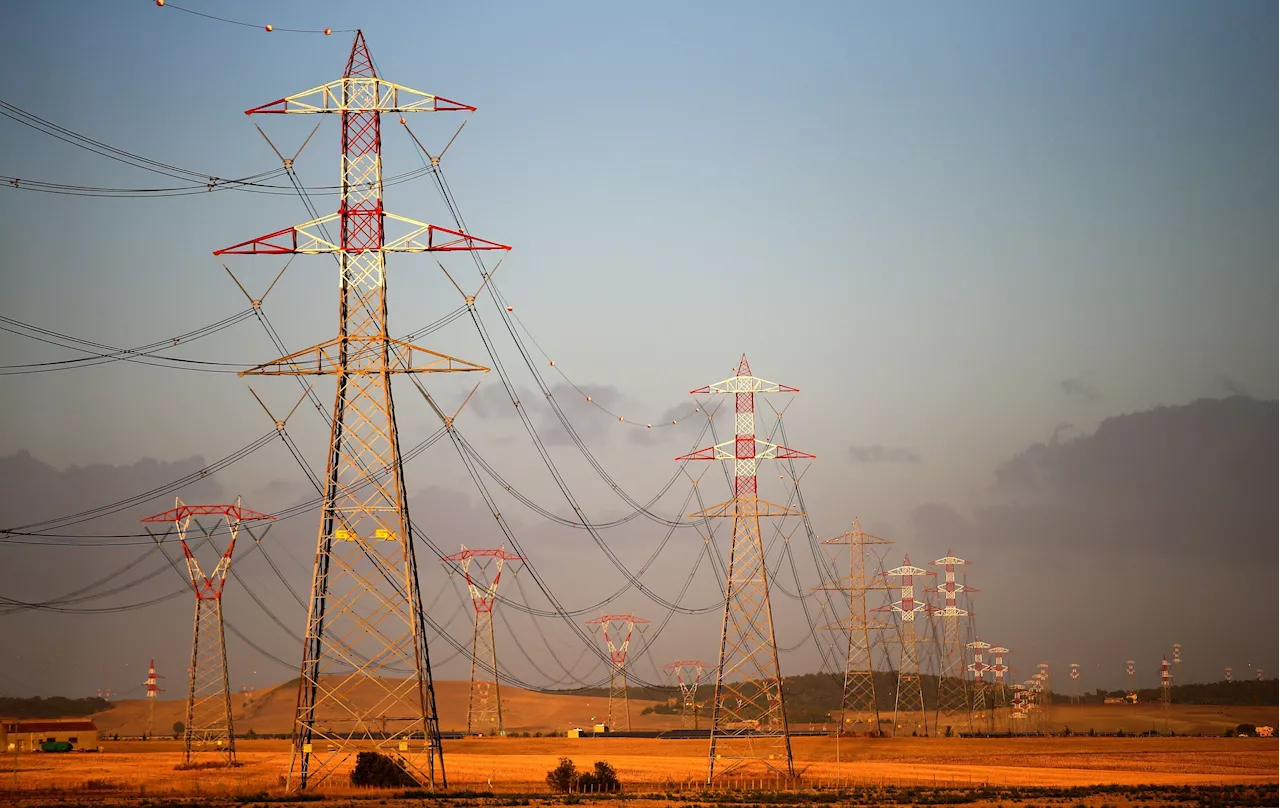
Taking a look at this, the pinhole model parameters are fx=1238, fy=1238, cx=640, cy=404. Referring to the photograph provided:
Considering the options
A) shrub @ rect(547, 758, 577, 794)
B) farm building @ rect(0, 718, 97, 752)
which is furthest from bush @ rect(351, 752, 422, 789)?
farm building @ rect(0, 718, 97, 752)

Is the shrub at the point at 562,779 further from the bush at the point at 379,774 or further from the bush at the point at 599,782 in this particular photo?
the bush at the point at 379,774

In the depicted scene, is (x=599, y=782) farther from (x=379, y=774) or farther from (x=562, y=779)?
(x=379, y=774)

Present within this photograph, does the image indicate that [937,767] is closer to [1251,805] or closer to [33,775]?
[1251,805]

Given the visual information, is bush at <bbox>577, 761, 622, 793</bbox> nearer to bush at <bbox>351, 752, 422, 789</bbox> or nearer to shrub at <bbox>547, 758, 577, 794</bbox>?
shrub at <bbox>547, 758, 577, 794</bbox>

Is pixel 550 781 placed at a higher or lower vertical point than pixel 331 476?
lower

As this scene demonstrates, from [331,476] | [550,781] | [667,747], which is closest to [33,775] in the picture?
[550,781]

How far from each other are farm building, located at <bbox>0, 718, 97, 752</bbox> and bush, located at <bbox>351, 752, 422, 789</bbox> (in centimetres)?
7896

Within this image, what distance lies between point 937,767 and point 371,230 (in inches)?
2295

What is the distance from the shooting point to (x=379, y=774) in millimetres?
52594

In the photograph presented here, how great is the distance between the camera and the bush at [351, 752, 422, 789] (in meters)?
52.3

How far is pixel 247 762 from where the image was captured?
8738 centimetres

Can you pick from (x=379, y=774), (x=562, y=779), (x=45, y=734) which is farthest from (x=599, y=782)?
(x=45, y=734)

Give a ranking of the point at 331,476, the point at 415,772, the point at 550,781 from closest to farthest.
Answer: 1. the point at 331,476
2. the point at 415,772
3. the point at 550,781

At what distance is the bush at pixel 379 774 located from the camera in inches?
2061
